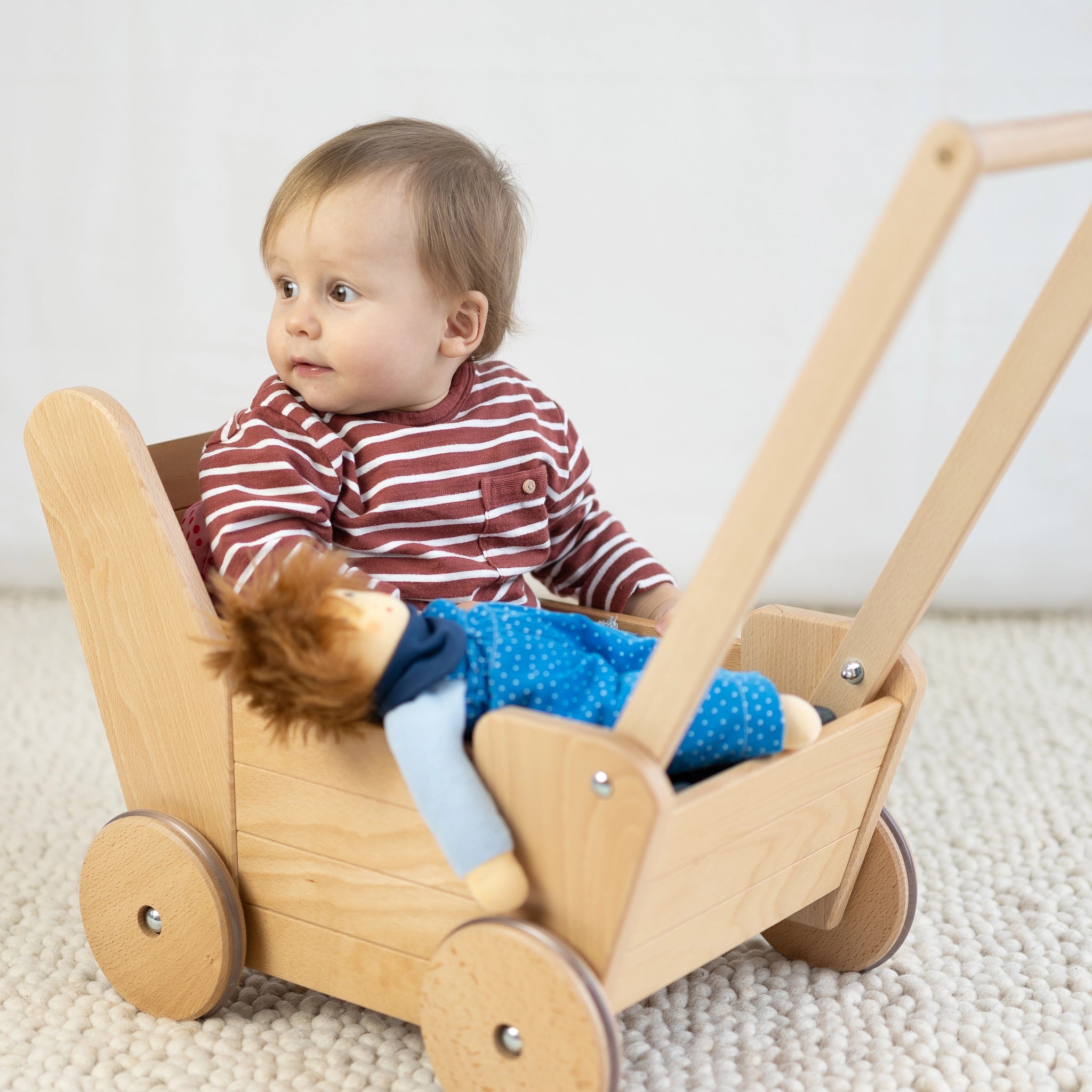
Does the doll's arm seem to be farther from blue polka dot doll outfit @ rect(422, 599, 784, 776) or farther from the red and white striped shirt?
the red and white striped shirt

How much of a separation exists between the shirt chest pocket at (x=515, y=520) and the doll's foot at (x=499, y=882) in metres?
0.32

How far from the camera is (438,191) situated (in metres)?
0.99

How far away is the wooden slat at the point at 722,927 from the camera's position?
A: 78cm

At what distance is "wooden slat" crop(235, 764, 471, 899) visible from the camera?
81 centimetres

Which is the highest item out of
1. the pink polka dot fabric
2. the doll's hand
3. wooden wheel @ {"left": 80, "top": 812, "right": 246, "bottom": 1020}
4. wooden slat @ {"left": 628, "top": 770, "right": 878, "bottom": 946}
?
wooden slat @ {"left": 628, "top": 770, "right": 878, "bottom": 946}

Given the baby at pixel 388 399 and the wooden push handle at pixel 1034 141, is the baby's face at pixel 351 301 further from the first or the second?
the wooden push handle at pixel 1034 141

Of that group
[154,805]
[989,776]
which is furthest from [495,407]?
[989,776]

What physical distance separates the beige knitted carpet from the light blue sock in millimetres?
223

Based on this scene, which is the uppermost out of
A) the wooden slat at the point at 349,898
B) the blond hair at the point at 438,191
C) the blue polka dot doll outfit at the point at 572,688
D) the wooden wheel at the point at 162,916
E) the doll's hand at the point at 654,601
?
the blond hair at the point at 438,191

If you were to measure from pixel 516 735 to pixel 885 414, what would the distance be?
1384 mm

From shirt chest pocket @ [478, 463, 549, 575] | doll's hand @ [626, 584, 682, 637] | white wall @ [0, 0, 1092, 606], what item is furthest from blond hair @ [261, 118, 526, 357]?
white wall @ [0, 0, 1092, 606]

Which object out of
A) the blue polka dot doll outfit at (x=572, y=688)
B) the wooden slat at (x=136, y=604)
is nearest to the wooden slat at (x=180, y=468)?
the wooden slat at (x=136, y=604)

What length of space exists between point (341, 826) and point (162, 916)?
6.8 inches

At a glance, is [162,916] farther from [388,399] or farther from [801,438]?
[801,438]
